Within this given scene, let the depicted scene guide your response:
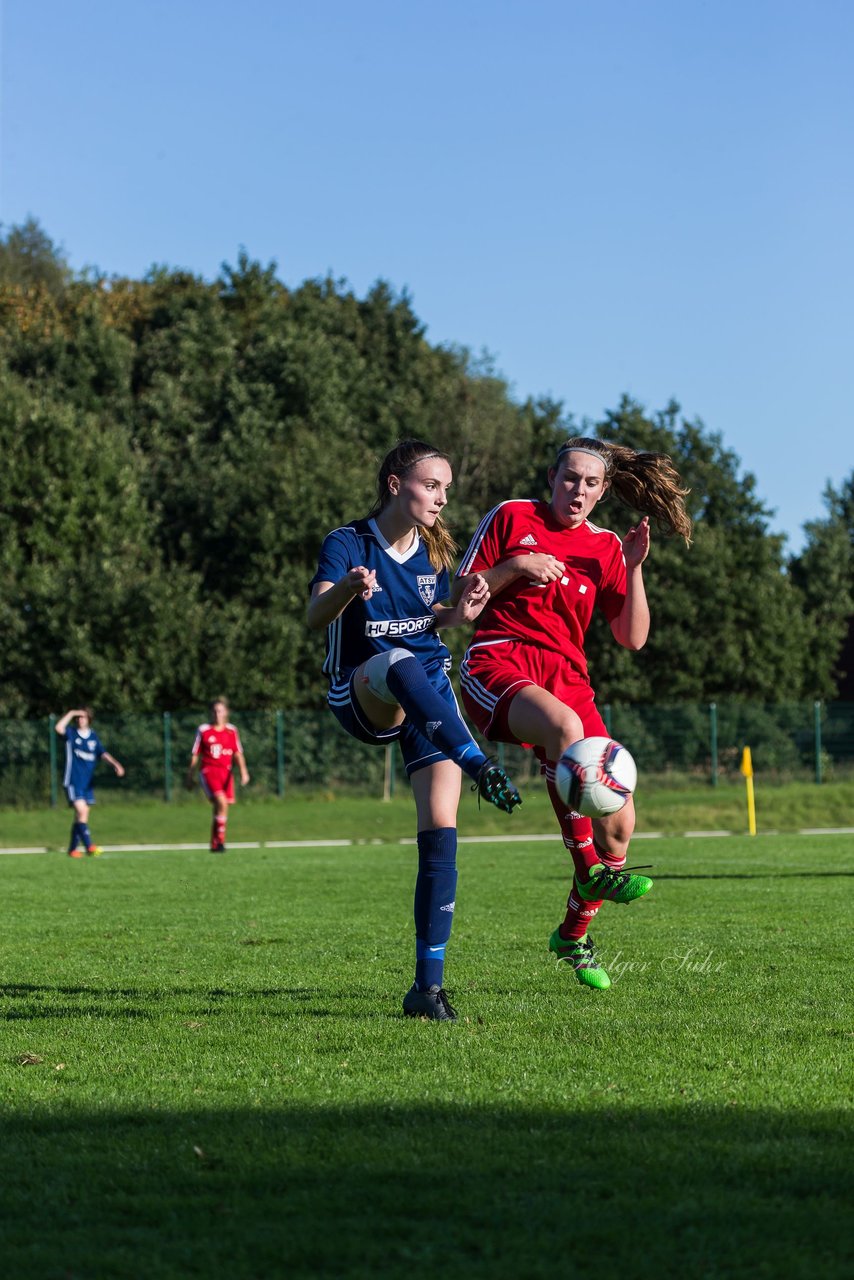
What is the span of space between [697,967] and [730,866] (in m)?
9.28

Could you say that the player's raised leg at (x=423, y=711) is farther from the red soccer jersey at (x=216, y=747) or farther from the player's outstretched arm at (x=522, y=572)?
the red soccer jersey at (x=216, y=747)

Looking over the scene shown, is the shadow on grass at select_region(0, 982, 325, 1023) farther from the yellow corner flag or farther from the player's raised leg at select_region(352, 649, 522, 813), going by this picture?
the yellow corner flag

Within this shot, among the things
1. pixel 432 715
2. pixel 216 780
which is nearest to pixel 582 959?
pixel 432 715

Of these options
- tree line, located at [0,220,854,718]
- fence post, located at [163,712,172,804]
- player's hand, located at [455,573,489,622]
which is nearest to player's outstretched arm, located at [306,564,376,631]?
player's hand, located at [455,573,489,622]

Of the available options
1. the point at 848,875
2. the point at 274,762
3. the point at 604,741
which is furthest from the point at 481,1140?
the point at 274,762

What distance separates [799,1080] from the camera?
4.61m

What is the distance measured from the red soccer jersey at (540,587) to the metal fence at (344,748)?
2870 cm

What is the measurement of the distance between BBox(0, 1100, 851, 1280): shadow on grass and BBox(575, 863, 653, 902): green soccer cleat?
2.10 metres

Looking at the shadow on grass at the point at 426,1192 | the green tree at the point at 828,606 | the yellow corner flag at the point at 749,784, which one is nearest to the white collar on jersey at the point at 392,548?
the shadow on grass at the point at 426,1192

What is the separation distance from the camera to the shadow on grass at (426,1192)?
304 cm

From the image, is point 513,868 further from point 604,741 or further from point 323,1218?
point 323,1218

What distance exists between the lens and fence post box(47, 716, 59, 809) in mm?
34375

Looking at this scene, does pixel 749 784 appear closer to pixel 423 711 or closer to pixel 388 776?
pixel 388 776

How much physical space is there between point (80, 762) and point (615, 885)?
18.6m
